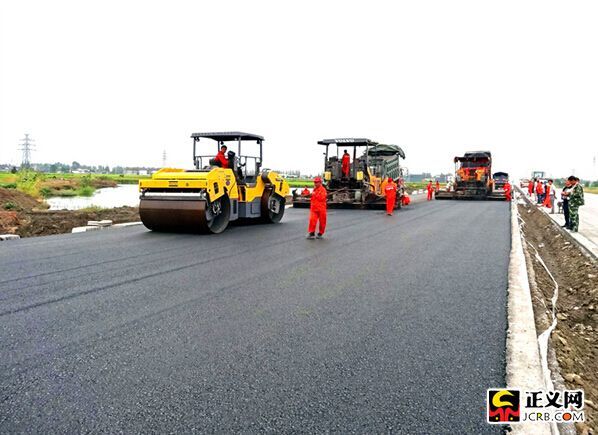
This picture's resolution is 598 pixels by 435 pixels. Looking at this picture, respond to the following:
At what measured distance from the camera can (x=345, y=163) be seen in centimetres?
2038

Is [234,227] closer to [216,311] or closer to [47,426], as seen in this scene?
[216,311]

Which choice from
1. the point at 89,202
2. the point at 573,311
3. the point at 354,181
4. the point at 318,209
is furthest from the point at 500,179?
the point at 573,311

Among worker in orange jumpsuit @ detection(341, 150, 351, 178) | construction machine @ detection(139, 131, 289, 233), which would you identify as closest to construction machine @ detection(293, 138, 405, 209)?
worker in orange jumpsuit @ detection(341, 150, 351, 178)

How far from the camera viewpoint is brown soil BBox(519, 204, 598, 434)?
3.52 meters

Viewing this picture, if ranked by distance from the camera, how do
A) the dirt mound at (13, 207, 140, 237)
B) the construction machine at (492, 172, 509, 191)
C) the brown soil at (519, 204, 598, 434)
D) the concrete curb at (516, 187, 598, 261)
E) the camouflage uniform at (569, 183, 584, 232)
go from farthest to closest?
the construction machine at (492, 172, 509, 191) < the camouflage uniform at (569, 183, 584, 232) < the dirt mound at (13, 207, 140, 237) < the concrete curb at (516, 187, 598, 261) < the brown soil at (519, 204, 598, 434)

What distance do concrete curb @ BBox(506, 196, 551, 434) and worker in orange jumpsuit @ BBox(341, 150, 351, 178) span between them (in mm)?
14579

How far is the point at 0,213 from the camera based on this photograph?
13891 mm

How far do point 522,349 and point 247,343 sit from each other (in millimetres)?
2116

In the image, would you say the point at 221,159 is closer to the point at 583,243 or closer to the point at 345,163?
the point at 583,243

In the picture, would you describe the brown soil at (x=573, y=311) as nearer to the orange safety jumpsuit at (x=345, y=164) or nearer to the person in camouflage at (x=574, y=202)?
the person in camouflage at (x=574, y=202)

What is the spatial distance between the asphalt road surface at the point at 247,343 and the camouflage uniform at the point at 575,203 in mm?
6548

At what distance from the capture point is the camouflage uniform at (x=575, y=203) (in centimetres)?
1225

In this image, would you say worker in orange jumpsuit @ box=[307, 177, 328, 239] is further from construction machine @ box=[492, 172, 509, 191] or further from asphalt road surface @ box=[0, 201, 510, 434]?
construction machine @ box=[492, 172, 509, 191]

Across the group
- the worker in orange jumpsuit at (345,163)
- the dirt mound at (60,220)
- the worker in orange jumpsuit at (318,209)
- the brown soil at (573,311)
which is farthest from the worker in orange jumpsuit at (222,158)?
the worker in orange jumpsuit at (345,163)
